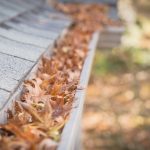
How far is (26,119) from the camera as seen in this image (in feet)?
7.47

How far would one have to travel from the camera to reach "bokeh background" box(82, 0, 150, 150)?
11.1m

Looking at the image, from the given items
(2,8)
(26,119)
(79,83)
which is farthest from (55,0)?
(26,119)

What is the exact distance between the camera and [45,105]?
7.85ft

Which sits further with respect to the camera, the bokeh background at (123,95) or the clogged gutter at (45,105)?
the bokeh background at (123,95)

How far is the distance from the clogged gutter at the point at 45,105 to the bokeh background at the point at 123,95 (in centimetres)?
691

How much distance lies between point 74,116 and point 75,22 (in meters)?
4.18

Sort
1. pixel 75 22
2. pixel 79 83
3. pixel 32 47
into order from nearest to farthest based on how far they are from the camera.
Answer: pixel 79 83, pixel 32 47, pixel 75 22

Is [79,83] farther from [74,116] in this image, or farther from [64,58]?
[64,58]

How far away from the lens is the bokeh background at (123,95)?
11.1 metres

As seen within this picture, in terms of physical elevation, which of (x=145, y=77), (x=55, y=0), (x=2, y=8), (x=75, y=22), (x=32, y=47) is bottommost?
(x=32, y=47)

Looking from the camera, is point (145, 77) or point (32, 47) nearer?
point (32, 47)

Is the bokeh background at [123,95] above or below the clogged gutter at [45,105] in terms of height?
above

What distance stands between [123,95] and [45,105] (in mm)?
10231

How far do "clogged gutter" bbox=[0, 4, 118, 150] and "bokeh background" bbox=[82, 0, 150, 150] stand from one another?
6.91 m
